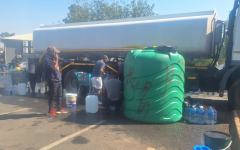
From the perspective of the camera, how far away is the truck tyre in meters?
5.95

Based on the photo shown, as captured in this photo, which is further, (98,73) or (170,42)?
(170,42)

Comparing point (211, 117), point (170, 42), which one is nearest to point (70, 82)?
point (170, 42)

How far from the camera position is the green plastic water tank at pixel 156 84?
4.92 metres

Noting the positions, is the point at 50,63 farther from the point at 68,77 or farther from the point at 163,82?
the point at 68,77

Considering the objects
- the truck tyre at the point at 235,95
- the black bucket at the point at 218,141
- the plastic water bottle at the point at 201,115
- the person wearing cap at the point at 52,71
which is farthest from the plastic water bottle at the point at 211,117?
the person wearing cap at the point at 52,71

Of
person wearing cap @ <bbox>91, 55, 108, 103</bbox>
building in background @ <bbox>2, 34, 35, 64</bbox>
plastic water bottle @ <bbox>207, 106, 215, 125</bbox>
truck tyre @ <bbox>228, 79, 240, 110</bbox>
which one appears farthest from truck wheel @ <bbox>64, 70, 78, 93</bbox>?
building in background @ <bbox>2, 34, 35, 64</bbox>

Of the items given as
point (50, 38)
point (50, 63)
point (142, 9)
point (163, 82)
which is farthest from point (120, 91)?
point (142, 9)

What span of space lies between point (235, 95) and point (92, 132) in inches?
167

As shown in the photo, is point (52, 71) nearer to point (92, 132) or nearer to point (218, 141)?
point (92, 132)

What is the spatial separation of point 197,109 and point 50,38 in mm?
7352

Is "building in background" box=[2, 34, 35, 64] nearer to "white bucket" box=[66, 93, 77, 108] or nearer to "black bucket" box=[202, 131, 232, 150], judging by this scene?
"white bucket" box=[66, 93, 77, 108]

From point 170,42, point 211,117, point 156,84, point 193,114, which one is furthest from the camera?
point 170,42

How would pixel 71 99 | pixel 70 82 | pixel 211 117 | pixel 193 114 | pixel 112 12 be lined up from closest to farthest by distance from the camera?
pixel 211 117
pixel 193 114
pixel 71 99
pixel 70 82
pixel 112 12

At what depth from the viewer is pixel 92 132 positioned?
177 inches
